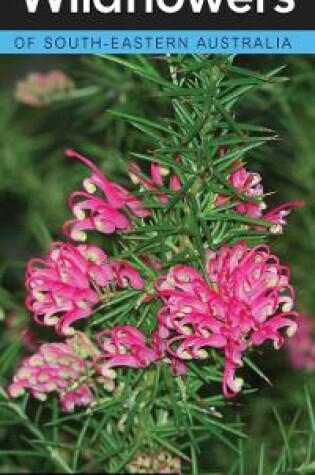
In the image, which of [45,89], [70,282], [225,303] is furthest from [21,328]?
[225,303]

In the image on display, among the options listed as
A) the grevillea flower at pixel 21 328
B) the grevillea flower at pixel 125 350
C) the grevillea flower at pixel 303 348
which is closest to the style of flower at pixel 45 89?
the grevillea flower at pixel 21 328

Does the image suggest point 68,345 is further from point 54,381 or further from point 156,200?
point 156,200

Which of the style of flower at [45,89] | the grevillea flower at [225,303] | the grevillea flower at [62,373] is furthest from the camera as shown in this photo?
the style of flower at [45,89]

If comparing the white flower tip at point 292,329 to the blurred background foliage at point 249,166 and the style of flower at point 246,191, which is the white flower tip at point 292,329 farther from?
the blurred background foliage at point 249,166

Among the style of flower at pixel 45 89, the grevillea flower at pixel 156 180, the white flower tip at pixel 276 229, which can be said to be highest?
the style of flower at pixel 45 89

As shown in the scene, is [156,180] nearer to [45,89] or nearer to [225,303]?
[225,303]

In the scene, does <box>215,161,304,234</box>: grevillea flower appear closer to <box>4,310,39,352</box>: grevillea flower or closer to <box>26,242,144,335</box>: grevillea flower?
<box>26,242,144,335</box>: grevillea flower
